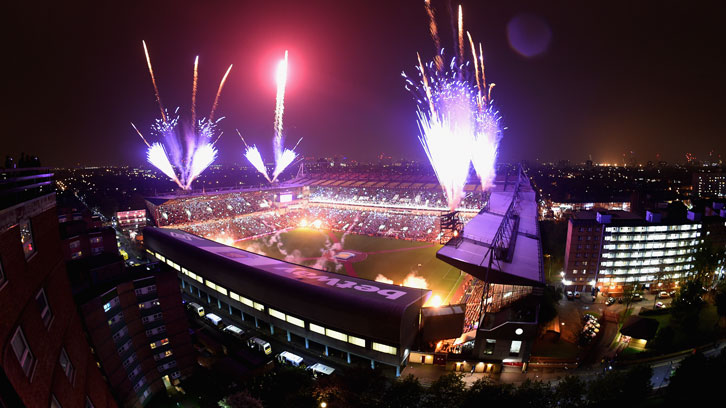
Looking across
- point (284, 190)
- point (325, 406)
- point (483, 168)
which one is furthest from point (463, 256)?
point (284, 190)

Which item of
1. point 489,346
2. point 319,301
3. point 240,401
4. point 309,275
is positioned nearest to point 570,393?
point 489,346

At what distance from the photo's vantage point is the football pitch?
28.7 m

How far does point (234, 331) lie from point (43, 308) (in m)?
18.4

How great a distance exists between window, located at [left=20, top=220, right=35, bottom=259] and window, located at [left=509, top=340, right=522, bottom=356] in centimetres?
1947

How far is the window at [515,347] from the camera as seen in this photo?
56.3 feet

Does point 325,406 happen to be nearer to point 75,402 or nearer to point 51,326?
point 75,402

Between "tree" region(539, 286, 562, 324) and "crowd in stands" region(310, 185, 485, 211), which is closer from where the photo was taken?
"tree" region(539, 286, 562, 324)

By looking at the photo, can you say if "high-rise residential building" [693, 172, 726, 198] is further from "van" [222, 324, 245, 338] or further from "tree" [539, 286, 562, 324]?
"van" [222, 324, 245, 338]

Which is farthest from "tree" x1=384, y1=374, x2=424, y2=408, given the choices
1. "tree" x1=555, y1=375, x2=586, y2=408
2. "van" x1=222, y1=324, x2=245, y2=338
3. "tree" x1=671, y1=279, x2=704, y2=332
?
"tree" x1=671, y1=279, x2=704, y2=332

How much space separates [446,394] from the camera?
41.4 ft

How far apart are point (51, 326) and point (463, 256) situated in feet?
62.9

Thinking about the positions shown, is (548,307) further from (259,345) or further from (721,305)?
(259,345)

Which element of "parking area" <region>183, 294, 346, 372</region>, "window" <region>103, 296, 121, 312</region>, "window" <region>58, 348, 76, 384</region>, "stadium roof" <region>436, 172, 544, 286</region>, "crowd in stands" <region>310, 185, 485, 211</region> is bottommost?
"parking area" <region>183, 294, 346, 372</region>

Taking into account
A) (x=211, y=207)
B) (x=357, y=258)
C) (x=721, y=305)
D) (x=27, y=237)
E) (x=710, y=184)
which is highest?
(x=27, y=237)
